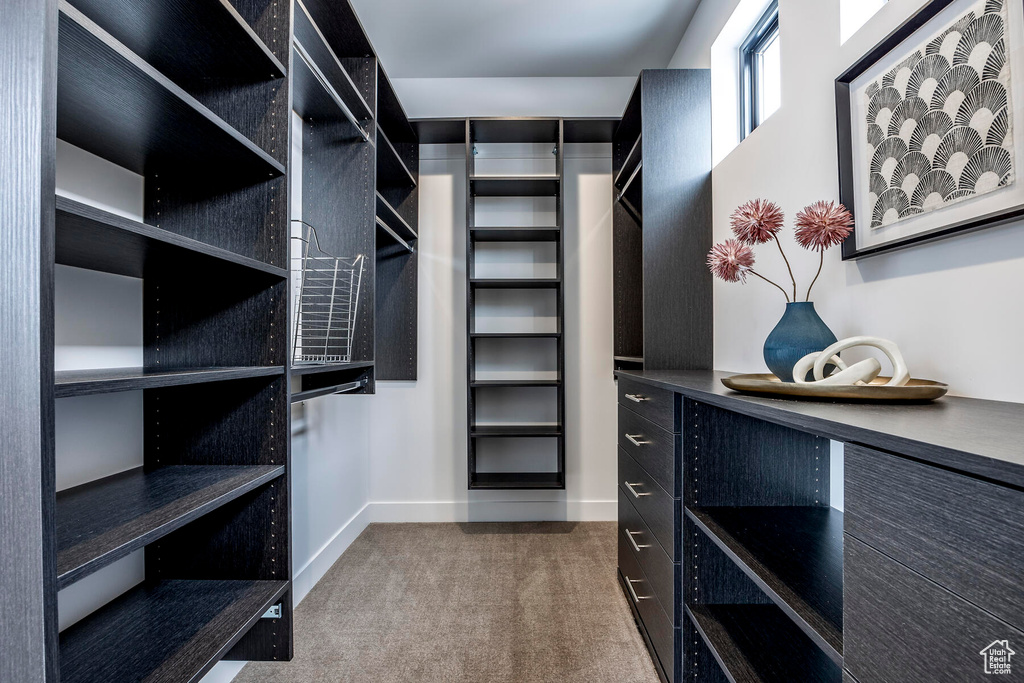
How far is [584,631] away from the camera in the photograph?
1.71m

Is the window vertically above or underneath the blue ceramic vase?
above

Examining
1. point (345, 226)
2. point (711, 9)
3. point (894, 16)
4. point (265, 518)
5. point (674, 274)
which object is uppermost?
point (711, 9)

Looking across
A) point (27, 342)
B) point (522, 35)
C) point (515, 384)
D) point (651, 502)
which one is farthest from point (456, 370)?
point (27, 342)

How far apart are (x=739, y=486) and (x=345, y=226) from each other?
1.60 metres

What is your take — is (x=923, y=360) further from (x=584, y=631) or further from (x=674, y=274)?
(x=584, y=631)

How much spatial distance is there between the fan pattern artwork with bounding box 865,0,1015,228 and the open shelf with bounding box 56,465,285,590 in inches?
61.0

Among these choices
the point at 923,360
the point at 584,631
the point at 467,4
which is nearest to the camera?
the point at 923,360

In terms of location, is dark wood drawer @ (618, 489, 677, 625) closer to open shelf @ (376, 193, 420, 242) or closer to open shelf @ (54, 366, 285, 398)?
open shelf @ (54, 366, 285, 398)

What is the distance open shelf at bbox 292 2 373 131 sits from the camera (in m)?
1.38

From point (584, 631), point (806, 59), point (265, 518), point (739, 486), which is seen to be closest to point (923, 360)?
point (739, 486)

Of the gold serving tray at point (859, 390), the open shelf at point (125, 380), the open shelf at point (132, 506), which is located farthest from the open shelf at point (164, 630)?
the gold serving tray at point (859, 390)

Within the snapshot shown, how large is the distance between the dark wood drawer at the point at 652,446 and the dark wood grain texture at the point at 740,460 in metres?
0.04

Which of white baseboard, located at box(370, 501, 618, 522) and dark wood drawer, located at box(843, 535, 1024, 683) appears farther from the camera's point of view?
white baseboard, located at box(370, 501, 618, 522)

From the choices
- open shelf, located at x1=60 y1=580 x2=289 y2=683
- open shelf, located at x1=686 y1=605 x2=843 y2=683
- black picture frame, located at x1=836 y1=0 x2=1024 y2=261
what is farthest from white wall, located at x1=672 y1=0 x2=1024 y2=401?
open shelf, located at x1=60 y1=580 x2=289 y2=683
